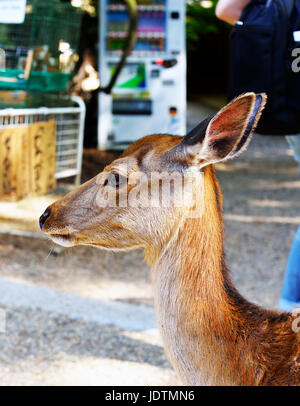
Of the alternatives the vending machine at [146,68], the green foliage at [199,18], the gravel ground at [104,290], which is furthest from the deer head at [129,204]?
the green foliage at [199,18]

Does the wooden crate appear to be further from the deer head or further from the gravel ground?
the deer head

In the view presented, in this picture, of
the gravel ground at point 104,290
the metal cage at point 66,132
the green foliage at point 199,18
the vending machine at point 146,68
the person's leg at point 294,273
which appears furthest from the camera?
the green foliage at point 199,18

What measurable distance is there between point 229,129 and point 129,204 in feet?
1.55

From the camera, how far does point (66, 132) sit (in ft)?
20.4

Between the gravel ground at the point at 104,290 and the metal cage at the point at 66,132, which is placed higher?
the metal cage at the point at 66,132

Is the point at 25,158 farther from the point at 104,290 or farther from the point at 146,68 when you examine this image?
the point at 146,68

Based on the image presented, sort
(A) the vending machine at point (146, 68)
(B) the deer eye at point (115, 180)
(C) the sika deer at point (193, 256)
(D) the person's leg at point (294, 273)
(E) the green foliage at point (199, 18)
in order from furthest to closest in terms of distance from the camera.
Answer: (E) the green foliage at point (199, 18)
(A) the vending machine at point (146, 68)
(D) the person's leg at point (294, 273)
(B) the deer eye at point (115, 180)
(C) the sika deer at point (193, 256)

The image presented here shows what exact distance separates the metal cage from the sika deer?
308 centimetres

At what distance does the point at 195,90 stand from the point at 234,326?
2380 centimetres

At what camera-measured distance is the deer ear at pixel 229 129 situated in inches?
84.4

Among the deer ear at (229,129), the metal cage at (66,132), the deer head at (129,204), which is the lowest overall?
the metal cage at (66,132)

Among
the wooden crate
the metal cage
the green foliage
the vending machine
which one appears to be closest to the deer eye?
the wooden crate

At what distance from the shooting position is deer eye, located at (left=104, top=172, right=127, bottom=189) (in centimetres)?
237

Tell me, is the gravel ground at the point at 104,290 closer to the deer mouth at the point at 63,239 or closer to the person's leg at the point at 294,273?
the deer mouth at the point at 63,239
